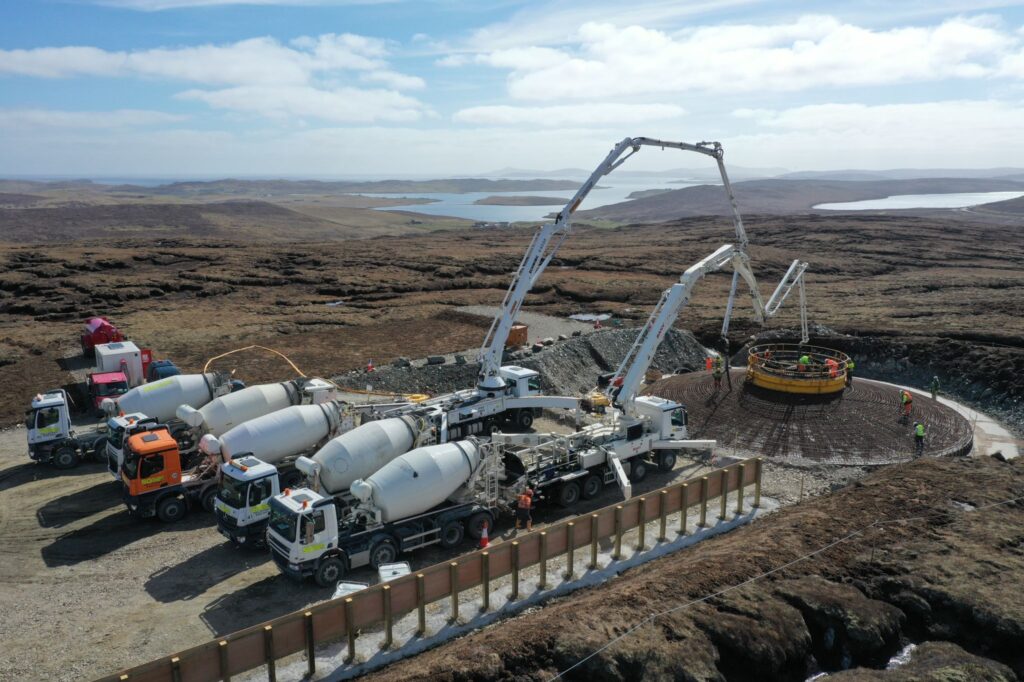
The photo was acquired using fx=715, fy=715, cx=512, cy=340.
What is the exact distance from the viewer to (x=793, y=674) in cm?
1330

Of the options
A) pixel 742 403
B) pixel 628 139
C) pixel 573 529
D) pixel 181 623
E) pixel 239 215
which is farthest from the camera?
pixel 239 215

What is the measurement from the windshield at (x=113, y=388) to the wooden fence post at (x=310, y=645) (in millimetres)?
22711

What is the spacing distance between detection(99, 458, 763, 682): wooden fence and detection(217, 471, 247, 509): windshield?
5059mm

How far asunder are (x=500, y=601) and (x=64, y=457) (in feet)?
60.2

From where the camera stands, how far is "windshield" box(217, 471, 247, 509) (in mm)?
19125

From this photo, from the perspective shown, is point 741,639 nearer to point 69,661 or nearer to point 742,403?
point 69,661

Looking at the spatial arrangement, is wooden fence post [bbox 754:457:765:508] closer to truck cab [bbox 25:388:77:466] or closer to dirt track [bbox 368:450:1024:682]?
dirt track [bbox 368:450:1024:682]

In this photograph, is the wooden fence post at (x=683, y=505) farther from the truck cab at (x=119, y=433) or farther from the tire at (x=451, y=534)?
the truck cab at (x=119, y=433)

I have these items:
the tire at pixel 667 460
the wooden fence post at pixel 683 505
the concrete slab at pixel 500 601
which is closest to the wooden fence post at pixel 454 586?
the concrete slab at pixel 500 601

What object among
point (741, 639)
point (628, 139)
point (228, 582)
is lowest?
point (228, 582)

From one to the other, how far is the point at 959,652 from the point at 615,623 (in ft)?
21.1

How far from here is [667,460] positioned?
2534cm

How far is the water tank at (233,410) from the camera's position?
24859 mm

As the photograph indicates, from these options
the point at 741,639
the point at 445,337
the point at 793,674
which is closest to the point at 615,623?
the point at 741,639
